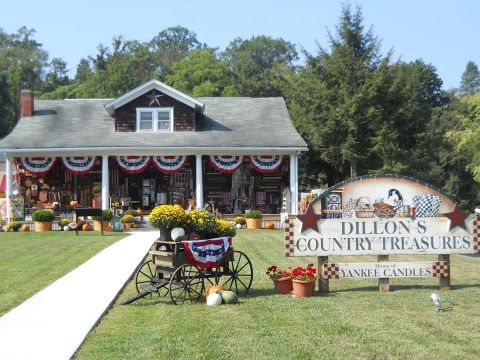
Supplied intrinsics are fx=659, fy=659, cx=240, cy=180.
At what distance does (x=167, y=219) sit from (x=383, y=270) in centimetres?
396

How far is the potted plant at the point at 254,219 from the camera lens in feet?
91.5

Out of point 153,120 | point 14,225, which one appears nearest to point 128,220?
point 14,225

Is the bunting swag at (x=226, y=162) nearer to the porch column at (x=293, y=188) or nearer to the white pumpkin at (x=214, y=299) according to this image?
the porch column at (x=293, y=188)

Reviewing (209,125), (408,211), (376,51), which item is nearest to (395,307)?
(408,211)

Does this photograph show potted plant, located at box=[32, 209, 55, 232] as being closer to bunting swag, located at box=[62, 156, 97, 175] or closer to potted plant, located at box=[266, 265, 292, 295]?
bunting swag, located at box=[62, 156, 97, 175]

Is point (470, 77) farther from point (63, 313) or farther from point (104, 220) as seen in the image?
point (63, 313)

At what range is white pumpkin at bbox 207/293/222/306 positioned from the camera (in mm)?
10391

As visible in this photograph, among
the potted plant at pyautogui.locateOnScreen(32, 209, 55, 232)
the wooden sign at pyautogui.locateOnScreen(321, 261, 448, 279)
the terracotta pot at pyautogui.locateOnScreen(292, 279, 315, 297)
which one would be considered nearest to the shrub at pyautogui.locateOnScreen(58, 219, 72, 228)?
the potted plant at pyautogui.locateOnScreen(32, 209, 55, 232)

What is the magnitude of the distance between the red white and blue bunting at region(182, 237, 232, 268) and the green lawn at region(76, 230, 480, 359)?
73 centimetres

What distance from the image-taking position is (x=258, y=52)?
8744 cm

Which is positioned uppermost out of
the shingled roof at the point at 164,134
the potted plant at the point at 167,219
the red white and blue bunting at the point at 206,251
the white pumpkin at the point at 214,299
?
the shingled roof at the point at 164,134

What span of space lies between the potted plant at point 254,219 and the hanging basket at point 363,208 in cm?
1555

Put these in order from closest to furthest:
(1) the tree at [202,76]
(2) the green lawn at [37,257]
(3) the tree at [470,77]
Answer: (2) the green lawn at [37,257], (1) the tree at [202,76], (3) the tree at [470,77]

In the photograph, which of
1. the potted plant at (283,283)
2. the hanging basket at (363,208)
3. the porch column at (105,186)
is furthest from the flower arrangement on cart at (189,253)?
the porch column at (105,186)
